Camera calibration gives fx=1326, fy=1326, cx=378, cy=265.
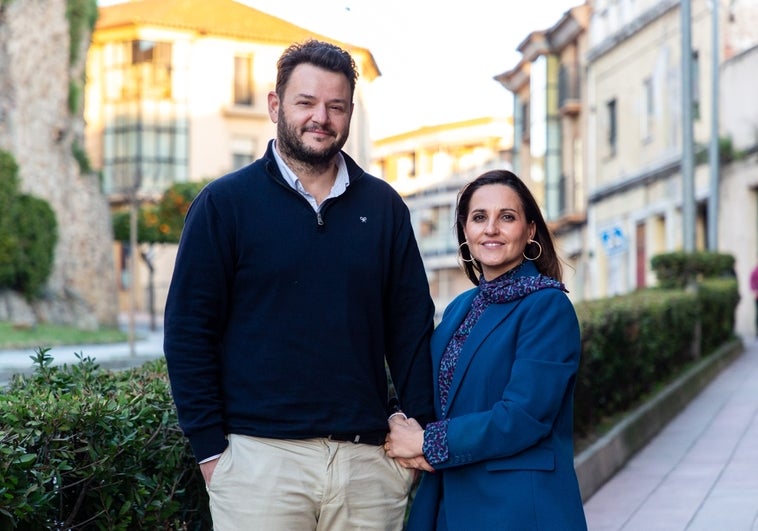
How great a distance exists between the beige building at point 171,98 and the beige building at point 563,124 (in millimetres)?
13689

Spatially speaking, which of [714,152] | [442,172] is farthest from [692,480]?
[442,172]

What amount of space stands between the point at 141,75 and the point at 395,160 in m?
38.3

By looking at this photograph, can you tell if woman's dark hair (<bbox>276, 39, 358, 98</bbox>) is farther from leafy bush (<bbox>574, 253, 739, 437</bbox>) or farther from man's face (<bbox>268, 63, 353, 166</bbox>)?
leafy bush (<bbox>574, 253, 739, 437</bbox>)

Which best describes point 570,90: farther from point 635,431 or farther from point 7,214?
point 635,431

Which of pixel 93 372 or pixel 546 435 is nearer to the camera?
pixel 546 435

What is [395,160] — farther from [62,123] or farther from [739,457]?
[739,457]

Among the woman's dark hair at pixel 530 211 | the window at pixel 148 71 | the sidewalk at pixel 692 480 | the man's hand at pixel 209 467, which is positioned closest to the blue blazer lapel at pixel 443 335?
the woman's dark hair at pixel 530 211

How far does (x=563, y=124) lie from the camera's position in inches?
1848

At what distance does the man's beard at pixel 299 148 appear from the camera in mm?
3922

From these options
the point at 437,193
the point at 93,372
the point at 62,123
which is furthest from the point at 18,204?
the point at 437,193

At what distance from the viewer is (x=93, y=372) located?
4926mm

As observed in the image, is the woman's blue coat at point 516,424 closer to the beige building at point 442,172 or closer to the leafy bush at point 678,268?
the leafy bush at point 678,268

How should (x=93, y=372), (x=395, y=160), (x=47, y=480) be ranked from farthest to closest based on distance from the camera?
(x=395, y=160) < (x=93, y=372) < (x=47, y=480)

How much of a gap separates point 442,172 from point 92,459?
9033 cm
